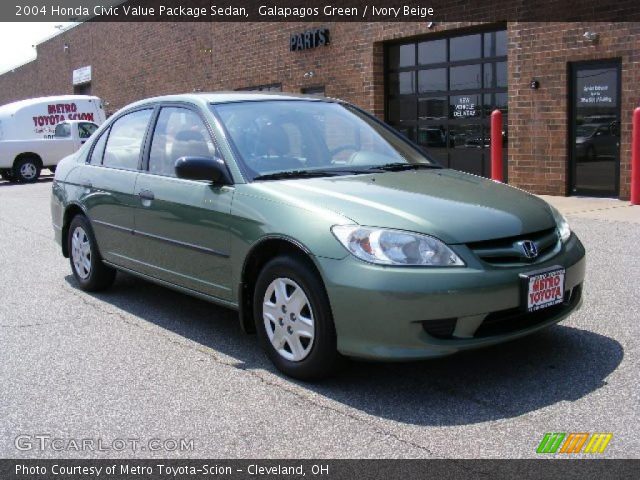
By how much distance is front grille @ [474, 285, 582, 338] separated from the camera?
12.5ft

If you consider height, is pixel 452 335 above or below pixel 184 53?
below

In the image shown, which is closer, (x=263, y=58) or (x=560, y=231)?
(x=560, y=231)

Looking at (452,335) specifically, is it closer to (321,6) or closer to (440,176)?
(440,176)

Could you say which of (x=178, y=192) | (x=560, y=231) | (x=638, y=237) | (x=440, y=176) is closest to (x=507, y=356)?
(x=560, y=231)

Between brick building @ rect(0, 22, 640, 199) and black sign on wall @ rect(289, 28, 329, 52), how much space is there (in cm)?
4

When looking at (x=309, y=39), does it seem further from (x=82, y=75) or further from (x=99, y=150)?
(x=82, y=75)

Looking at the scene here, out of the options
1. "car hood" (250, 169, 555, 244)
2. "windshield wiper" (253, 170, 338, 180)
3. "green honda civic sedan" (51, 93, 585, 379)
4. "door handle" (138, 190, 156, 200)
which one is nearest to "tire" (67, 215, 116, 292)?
"green honda civic sedan" (51, 93, 585, 379)

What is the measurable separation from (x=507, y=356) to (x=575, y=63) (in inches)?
349

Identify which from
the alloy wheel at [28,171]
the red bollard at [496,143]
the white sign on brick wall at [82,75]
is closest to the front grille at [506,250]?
the red bollard at [496,143]

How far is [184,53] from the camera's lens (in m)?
24.3

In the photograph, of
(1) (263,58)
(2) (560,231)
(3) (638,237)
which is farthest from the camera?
(1) (263,58)

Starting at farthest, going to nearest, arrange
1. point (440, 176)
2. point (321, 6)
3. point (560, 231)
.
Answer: point (321, 6) → point (440, 176) → point (560, 231)

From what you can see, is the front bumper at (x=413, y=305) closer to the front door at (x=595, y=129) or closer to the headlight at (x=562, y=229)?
the headlight at (x=562, y=229)

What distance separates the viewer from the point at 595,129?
471 inches
